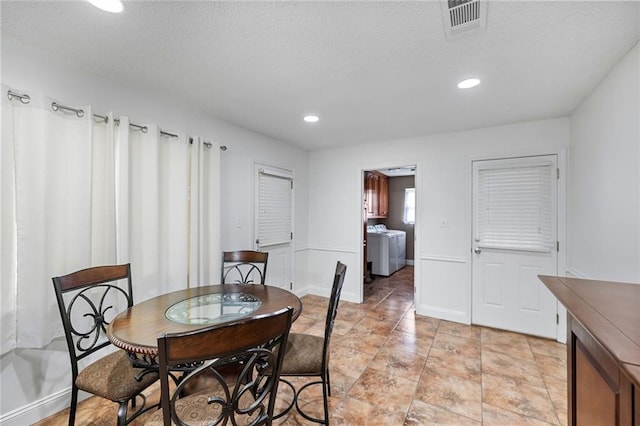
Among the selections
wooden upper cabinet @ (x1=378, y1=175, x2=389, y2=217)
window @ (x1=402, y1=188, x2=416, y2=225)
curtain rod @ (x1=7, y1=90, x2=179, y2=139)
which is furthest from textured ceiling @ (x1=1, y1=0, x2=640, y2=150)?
window @ (x1=402, y1=188, x2=416, y2=225)

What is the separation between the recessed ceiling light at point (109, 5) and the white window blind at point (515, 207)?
3531 mm

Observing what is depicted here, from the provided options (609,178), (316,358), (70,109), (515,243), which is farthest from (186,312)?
(515,243)

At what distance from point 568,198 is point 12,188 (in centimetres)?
459

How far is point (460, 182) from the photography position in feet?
11.1

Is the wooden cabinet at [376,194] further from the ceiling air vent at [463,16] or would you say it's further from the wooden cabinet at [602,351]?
the wooden cabinet at [602,351]

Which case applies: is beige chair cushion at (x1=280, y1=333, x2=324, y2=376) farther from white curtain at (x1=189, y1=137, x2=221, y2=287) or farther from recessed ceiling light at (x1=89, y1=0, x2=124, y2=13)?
recessed ceiling light at (x1=89, y1=0, x2=124, y2=13)

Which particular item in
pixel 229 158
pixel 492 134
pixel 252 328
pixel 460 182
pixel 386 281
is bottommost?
pixel 386 281

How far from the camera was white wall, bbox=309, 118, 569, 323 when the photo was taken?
10.2 ft

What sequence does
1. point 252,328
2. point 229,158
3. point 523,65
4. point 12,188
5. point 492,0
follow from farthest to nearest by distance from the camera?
point 229,158
point 523,65
point 12,188
point 492,0
point 252,328

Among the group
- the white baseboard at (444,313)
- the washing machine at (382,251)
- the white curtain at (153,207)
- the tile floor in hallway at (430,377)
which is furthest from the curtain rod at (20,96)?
the washing machine at (382,251)

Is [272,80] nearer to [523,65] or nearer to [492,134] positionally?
[523,65]

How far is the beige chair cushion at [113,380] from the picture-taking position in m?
1.37

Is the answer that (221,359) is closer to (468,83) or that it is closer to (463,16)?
(463,16)

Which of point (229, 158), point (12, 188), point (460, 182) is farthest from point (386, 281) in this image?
point (12, 188)
